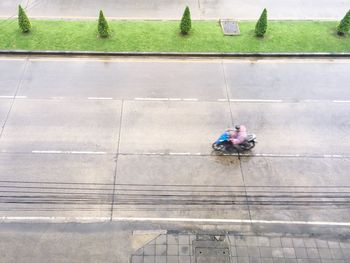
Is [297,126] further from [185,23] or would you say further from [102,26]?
[102,26]

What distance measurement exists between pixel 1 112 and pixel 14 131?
1.58 meters

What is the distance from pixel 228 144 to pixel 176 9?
39.3 ft

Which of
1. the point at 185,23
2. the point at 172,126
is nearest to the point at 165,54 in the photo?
the point at 185,23

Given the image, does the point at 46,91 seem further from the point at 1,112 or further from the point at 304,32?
the point at 304,32

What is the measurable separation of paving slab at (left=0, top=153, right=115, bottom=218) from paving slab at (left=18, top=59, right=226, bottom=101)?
13.5 ft

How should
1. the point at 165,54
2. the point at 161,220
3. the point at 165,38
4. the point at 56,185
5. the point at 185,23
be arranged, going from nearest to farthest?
the point at 161,220
the point at 56,185
the point at 165,54
the point at 185,23
the point at 165,38

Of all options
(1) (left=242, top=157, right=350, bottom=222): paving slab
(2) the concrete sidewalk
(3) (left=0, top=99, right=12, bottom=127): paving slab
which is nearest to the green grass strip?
(3) (left=0, top=99, right=12, bottom=127): paving slab

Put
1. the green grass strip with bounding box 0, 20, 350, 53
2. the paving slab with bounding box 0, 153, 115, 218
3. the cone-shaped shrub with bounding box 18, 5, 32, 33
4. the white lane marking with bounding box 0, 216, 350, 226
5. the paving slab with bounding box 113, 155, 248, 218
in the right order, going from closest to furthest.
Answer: the white lane marking with bounding box 0, 216, 350, 226 → the paving slab with bounding box 0, 153, 115, 218 → the paving slab with bounding box 113, 155, 248, 218 → the cone-shaped shrub with bounding box 18, 5, 32, 33 → the green grass strip with bounding box 0, 20, 350, 53

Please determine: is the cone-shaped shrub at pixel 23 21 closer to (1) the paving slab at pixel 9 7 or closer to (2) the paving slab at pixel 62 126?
(1) the paving slab at pixel 9 7

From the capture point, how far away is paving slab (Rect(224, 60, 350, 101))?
18.4 metres

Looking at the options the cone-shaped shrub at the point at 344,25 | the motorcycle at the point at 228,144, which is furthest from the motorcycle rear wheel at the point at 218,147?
the cone-shaped shrub at the point at 344,25

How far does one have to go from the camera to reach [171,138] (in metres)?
16.3

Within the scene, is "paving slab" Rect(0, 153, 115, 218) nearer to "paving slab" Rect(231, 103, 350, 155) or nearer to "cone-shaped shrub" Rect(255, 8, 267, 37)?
"paving slab" Rect(231, 103, 350, 155)

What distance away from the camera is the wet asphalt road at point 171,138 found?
553 inches
